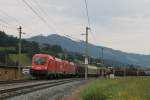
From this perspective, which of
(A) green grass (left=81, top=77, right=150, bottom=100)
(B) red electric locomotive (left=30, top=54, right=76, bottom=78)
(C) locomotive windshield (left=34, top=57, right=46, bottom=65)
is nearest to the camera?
(A) green grass (left=81, top=77, right=150, bottom=100)

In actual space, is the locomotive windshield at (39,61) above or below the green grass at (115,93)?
above

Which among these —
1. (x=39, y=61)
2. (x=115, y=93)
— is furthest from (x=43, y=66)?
(x=115, y=93)

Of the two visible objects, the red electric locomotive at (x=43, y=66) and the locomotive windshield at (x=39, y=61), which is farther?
the locomotive windshield at (x=39, y=61)

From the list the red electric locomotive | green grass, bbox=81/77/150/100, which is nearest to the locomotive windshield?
the red electric locomotive

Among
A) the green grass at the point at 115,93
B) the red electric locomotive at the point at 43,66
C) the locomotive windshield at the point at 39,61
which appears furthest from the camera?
the locomotive windshield at the point at 39,61

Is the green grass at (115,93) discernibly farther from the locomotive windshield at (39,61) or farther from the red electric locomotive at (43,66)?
the locomotive windshield at (39,61)

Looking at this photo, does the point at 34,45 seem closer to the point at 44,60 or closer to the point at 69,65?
the point at 69,65

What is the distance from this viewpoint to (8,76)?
6519 cm

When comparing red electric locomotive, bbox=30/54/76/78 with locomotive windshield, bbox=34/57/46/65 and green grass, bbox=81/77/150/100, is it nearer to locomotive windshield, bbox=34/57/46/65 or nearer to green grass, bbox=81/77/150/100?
locomotive windshield, bbox=34/57/46/65

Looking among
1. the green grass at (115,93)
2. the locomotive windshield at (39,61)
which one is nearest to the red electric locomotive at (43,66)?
the locomotive windshield at (39,61)

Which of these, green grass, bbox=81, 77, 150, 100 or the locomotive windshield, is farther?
the locomotive windshield

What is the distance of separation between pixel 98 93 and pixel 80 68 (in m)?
82.9

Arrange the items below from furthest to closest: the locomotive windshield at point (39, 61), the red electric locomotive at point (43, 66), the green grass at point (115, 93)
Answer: the locomotive windshield at point (39, 61)
the red electric locomotive at point (43, 66)
the green grass at point (115, 93)

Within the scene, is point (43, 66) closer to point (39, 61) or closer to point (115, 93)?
Result: point (39, 61)
